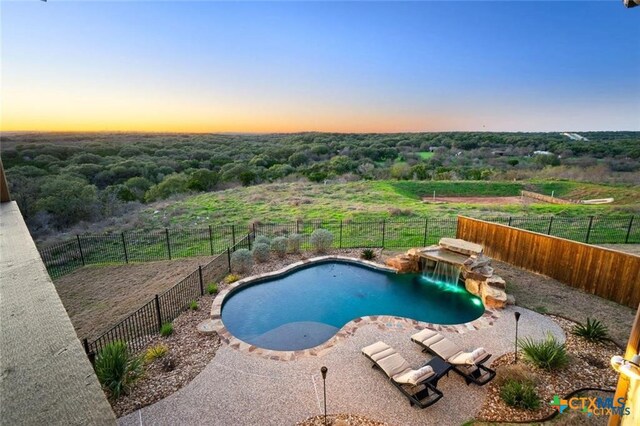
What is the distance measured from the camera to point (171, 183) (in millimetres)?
30562

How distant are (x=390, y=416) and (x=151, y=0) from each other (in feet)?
51.2

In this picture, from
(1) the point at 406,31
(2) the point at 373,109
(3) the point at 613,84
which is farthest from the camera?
(2) the point at 373,109

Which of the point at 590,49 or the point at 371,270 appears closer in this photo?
the point at 371,270

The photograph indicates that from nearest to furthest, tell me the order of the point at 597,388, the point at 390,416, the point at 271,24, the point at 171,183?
the point at 390,416, the point at 597,388, the point at 271,24, the point at 171,183

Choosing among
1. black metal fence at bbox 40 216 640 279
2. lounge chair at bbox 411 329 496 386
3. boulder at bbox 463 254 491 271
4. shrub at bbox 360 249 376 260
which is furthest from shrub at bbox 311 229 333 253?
lounge chair at bbox 411 329 496 386

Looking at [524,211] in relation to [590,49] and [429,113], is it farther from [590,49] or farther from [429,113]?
[429,113]

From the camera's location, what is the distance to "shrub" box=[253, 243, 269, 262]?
483 inches

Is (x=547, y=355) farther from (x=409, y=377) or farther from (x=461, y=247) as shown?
(x=461, y=247)

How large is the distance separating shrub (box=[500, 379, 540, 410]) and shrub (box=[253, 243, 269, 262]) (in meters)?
8.83

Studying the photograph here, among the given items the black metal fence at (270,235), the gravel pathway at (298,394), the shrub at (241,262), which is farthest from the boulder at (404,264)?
the shrub at (241,262)

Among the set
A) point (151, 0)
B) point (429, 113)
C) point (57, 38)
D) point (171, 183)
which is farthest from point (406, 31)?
point (171, 183)

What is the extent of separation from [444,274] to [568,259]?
380 cm

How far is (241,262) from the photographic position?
37.2 ft

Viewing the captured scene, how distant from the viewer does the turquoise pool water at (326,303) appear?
8414 millimetres
